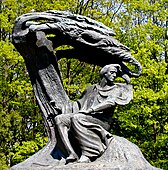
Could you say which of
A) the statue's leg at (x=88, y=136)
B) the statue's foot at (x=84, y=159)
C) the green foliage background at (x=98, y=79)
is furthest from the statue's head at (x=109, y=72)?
the green foliage background at (x=98, y=79)

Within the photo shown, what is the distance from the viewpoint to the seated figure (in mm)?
7270

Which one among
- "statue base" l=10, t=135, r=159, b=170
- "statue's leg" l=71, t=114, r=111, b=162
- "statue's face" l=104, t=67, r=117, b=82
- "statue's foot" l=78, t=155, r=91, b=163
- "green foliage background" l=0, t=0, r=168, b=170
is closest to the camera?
"statue base" l=10, t=135, r=159, b=170

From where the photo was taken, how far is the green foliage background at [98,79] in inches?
659

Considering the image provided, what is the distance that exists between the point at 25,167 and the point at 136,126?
383 inches

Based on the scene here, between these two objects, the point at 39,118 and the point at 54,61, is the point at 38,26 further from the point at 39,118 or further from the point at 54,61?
the point at 39,118

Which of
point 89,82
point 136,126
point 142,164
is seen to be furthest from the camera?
point 89,82

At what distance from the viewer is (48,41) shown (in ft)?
26.6

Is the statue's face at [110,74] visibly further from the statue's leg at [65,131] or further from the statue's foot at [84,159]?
the statue's foot at [84,159]

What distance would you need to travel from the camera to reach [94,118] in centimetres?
748

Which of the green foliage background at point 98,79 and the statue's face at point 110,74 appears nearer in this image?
the statue's face at point 110,74

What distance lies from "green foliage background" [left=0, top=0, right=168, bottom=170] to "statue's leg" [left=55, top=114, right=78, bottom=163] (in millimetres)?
8740

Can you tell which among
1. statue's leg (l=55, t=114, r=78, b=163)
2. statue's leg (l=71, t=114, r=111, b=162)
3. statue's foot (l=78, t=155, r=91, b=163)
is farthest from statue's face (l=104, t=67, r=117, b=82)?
statue's foot (l=78, t=155, r=91, b=163)

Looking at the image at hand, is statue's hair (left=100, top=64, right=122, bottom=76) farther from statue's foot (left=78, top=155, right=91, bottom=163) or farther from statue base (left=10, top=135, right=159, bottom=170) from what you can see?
statue's foot (left=78, top=155, right=91, bottom=163)

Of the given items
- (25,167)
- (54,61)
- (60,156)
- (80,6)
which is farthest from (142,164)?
(80,6)
